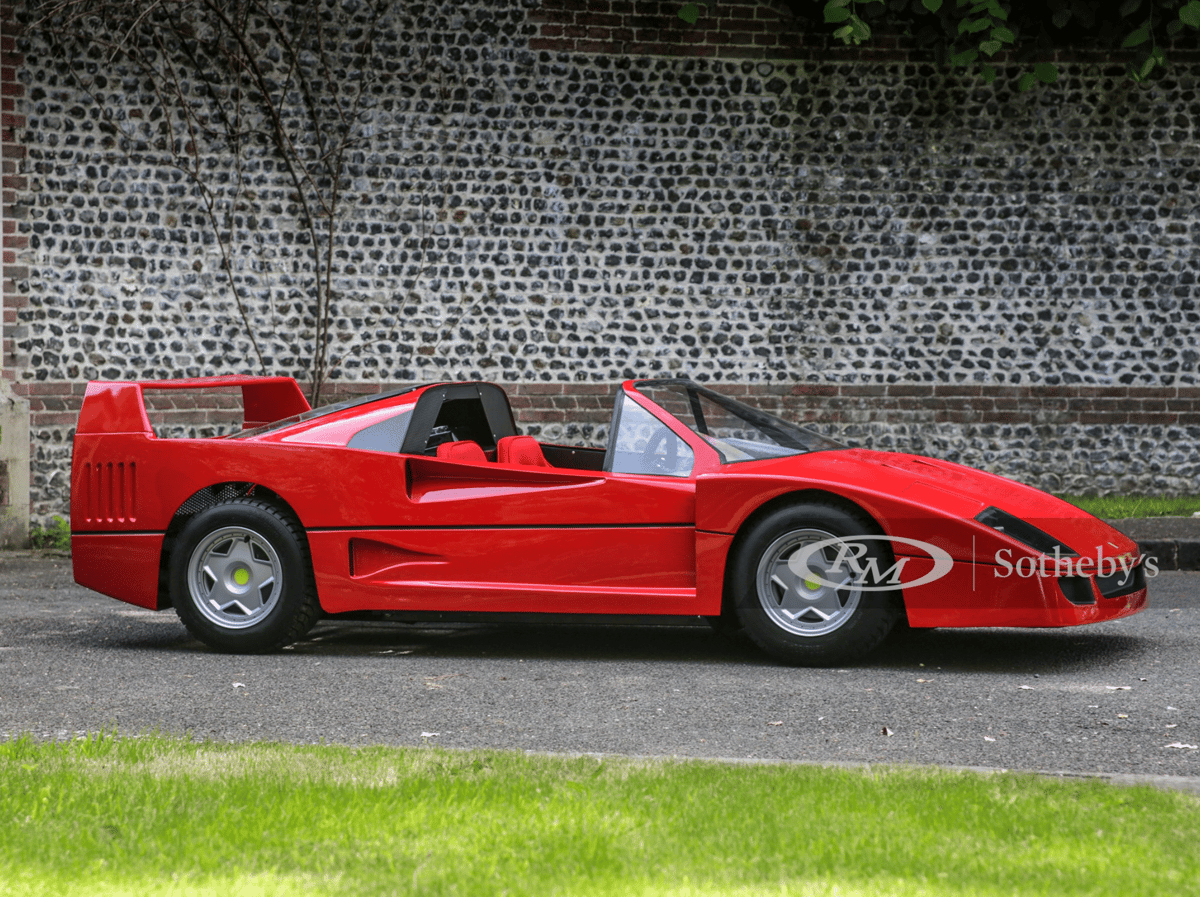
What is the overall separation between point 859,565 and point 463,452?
2.14 meters

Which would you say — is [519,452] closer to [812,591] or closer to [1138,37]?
[812,591]

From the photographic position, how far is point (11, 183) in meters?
11.7

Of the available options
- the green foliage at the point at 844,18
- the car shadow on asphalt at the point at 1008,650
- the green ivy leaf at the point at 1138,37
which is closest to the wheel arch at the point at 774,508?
the car shadow on asphalt at the point at 1008,650

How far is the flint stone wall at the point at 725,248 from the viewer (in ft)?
40.1

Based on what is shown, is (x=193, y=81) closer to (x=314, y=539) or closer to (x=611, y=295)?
(x=611, y=295)

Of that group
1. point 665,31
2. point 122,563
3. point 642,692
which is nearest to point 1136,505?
point 665,31

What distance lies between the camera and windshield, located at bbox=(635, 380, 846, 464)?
5.80 m

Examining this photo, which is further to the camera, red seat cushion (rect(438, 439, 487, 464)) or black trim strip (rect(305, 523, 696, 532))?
red seat cushion (rect(438, 439, 487, 464))

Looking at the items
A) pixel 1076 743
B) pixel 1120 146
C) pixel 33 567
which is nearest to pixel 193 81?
pixel 33 567

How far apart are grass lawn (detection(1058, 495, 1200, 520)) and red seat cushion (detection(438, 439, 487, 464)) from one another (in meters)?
6.56

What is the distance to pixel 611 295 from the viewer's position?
500 inches

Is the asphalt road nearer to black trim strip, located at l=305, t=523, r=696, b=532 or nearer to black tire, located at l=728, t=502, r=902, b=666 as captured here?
black tire, located at l=728, t=502, r=902, b=666

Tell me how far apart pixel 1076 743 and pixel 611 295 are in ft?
29.7

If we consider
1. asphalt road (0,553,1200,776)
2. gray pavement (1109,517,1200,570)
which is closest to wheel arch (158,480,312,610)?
asphalt road (0,553,1200,776)
